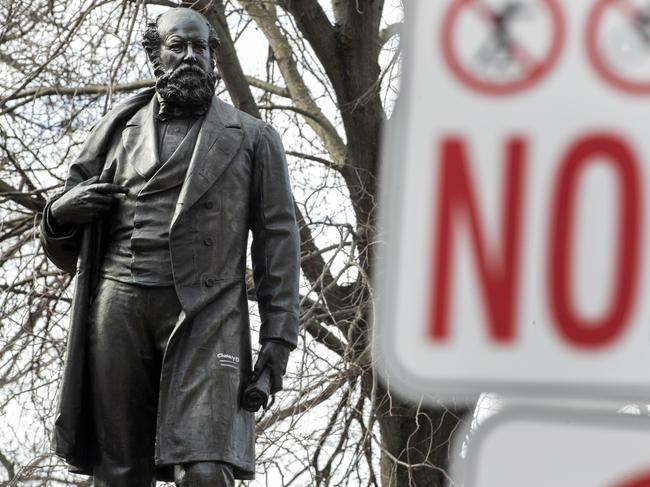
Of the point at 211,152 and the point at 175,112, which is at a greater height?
the point at 175,112

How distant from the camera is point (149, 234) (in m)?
5.73

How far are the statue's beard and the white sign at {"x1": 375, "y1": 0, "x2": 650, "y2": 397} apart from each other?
428 cm

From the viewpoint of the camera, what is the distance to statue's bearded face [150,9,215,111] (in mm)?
5906

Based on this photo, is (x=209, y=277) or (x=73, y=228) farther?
(x=73, y=228)

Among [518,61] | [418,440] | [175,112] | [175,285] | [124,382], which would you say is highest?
[518,61]

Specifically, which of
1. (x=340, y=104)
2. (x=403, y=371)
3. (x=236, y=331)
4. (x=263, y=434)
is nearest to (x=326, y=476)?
(x=263, y=434)

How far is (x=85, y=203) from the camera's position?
18.6 feet

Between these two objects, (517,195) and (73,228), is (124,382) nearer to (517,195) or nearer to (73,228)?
(73,228)

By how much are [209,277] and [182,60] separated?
0.82m

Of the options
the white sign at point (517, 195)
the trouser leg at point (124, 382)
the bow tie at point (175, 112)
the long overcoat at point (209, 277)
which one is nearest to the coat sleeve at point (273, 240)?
the long overcoat at point (209, 277)

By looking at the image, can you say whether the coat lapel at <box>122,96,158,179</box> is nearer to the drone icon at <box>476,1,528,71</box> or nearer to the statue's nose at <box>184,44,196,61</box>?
the statue's nose at <box>184,44,196,61</box>

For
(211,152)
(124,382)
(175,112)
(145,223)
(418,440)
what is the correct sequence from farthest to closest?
(418,440), (175,112), (211,152), (145,223), (124,382)

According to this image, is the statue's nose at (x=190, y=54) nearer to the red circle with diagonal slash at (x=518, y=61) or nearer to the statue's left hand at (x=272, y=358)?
the statue's left hand at (x=272, y=358)

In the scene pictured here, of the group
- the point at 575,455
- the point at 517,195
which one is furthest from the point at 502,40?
A: the point at 575,455
